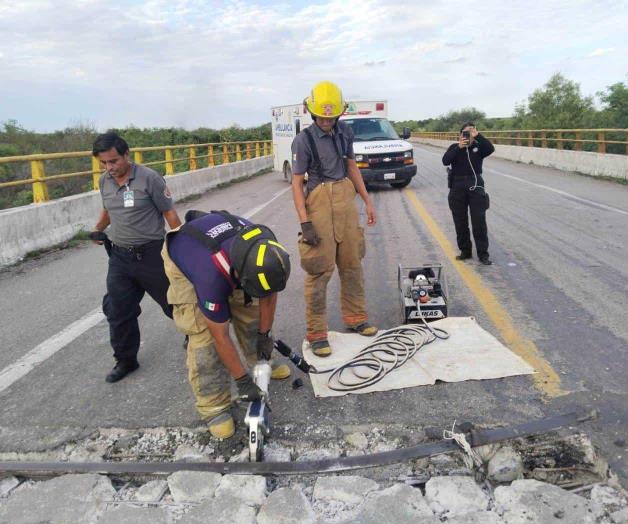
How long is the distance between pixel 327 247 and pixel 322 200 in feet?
1.18

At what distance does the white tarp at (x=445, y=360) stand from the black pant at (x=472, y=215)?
2271 millimetres

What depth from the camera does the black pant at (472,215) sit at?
6492 millimetres

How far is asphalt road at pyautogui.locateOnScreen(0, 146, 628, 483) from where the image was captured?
3.23 m

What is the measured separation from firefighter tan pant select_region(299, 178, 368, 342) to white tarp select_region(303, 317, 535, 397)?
26cm

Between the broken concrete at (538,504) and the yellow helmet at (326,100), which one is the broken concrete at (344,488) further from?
the yellow helmet at (326,100)

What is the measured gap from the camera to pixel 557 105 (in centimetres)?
4231

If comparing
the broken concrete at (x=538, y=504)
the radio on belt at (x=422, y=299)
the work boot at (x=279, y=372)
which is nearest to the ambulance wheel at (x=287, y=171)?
the radio on belt at (x=422, y=299)

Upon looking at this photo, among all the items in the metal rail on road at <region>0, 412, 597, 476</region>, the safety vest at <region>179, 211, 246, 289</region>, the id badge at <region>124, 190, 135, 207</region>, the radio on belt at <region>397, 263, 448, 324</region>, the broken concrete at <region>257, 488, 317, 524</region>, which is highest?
the id badge at <region>124, 190, 135, 207</region>

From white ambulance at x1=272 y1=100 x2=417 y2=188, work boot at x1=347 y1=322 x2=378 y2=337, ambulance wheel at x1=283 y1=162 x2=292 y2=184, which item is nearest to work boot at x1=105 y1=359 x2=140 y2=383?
work boot at x1=347 y1=322 x2=378 y2=337

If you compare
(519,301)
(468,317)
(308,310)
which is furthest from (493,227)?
(308,310)

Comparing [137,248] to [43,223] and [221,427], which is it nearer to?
[221,427]

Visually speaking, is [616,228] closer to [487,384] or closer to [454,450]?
[487,384]

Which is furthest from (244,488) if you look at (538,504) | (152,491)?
(538,504)

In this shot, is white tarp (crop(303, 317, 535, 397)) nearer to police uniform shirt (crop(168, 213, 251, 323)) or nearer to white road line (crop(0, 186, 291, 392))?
police uniform shirt (crop(168, 213, 251, 323))
